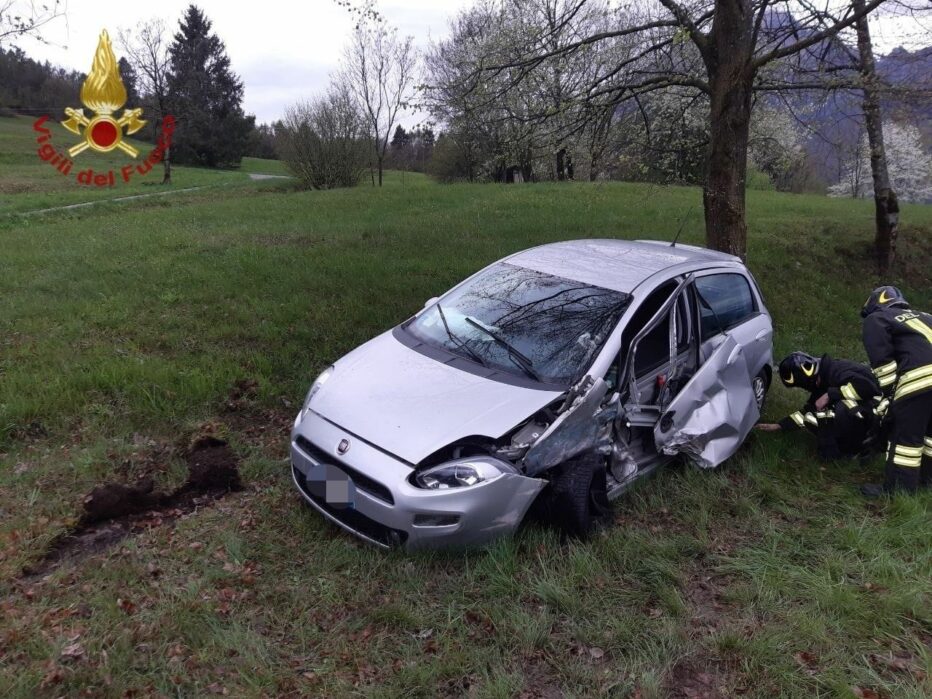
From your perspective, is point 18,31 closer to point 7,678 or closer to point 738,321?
point 7,678

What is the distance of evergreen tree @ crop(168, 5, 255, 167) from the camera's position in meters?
39.2

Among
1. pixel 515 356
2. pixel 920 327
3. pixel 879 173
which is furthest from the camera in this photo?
pixel 879 173

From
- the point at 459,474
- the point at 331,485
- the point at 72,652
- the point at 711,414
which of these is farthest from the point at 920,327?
the point at 72,652

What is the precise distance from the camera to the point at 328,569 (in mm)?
3391

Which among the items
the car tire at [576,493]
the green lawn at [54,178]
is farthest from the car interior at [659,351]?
the green lawn at [54,178]

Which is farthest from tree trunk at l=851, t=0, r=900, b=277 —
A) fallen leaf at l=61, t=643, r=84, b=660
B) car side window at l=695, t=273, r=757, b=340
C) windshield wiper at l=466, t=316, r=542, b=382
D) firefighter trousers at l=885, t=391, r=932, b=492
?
fallen leaf at l=61, t=643, r=84, b=660

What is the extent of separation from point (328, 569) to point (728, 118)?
6.73 metres

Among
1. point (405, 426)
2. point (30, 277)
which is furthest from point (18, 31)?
point (405, 426)

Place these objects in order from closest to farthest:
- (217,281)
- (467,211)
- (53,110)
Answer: (217,281)
(467,211)
(53,110)

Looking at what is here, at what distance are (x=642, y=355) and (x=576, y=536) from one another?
1.33 metres

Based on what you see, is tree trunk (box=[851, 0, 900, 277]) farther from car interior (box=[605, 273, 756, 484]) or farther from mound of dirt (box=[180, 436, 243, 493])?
mound of dirt (box=[180, 436, 243, 493])

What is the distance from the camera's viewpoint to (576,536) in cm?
364

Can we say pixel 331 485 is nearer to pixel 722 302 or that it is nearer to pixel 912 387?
pixel 722 302

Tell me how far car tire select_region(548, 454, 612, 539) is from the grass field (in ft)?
0.40
